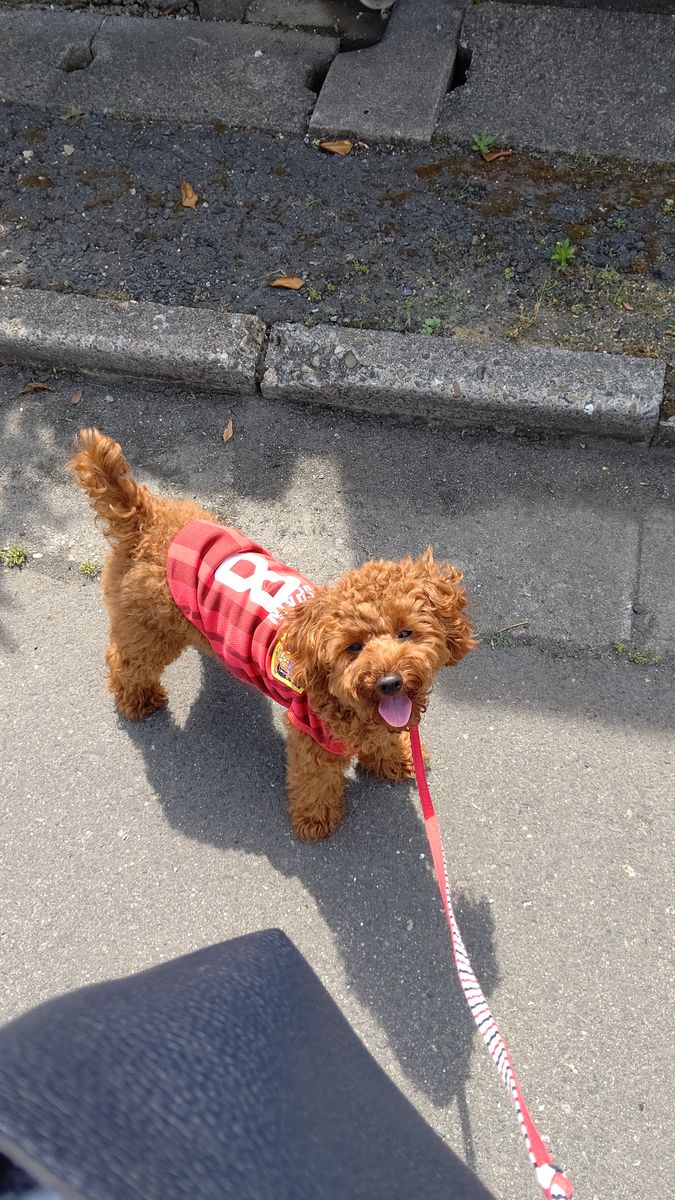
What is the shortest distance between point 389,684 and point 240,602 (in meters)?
0.72

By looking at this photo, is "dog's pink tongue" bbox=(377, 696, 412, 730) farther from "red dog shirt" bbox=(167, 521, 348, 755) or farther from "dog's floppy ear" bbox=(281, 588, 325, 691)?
"red dog shirt" bbox=(167, 521, 348, 755)

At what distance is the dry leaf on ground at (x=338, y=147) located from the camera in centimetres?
454

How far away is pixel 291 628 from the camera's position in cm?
236

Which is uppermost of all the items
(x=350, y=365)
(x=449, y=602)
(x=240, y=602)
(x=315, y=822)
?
(x=350, y=365)

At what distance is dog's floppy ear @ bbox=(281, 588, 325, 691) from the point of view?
2.25 meters

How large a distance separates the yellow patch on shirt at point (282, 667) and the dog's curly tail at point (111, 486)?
666 millimetres

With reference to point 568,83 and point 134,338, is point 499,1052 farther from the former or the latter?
point 568,83

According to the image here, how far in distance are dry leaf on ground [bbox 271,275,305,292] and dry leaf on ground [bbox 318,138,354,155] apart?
96cm

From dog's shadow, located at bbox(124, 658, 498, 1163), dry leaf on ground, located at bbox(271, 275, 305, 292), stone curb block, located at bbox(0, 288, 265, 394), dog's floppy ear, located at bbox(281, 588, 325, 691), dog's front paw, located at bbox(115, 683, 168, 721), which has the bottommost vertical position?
dog's shadow, located at bbox(124, 658, 498, 1163)

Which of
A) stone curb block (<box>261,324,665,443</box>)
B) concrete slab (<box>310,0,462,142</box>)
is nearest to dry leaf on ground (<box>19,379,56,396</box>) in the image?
stone curb block (<box>261,324,665,443</box>)

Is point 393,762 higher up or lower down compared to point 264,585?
lower down

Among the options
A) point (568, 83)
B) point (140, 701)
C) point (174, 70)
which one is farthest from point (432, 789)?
point (174, 70)

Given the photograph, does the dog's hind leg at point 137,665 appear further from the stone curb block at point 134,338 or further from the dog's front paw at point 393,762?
the stone curb block at point 134,338

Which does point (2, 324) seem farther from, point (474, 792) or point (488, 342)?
point (474, 792)
